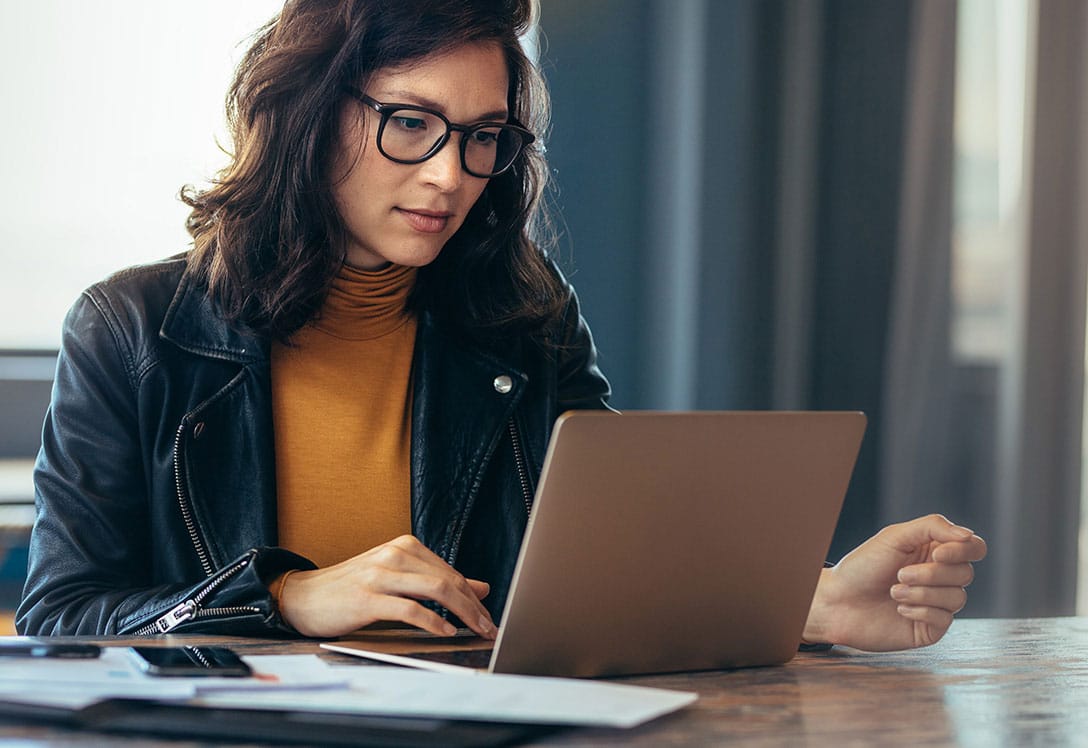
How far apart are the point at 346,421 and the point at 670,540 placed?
29.4 inches

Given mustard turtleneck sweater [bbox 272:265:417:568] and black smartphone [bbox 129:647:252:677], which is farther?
mustard turtleneck sweater [bbox 272:265:417:568]

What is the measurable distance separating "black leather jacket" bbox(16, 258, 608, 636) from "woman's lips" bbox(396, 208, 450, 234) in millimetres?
190

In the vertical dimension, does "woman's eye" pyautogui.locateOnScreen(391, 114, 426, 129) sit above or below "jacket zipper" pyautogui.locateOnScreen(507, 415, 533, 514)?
above

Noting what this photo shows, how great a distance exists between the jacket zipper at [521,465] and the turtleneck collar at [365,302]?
0.21m

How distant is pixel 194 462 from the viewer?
1450 mm

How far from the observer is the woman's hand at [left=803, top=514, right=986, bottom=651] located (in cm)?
114

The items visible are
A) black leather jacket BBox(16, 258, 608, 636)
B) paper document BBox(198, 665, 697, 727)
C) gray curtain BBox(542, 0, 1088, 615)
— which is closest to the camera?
paper document BBox(198, 665, 697, 727)

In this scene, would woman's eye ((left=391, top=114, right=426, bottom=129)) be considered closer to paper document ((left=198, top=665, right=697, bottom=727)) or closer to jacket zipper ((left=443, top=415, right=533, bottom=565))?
jacket zipper ((left=443, top=415, right=533, bottom=565))

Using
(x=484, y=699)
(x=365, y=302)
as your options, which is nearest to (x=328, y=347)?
(x=365, y=302)

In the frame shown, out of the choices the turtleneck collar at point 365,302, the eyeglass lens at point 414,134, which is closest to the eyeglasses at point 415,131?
the eyeglass lens at point 414,134

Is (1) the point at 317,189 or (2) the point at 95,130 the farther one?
(2) the point at 95,130

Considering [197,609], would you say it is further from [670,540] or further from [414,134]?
[414,134]

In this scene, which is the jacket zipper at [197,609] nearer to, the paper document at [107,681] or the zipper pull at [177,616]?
the zipper pull at [177,616]

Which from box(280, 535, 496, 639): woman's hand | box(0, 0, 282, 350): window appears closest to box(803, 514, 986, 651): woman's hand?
box(280, 535, 496, 639): woman's hand
